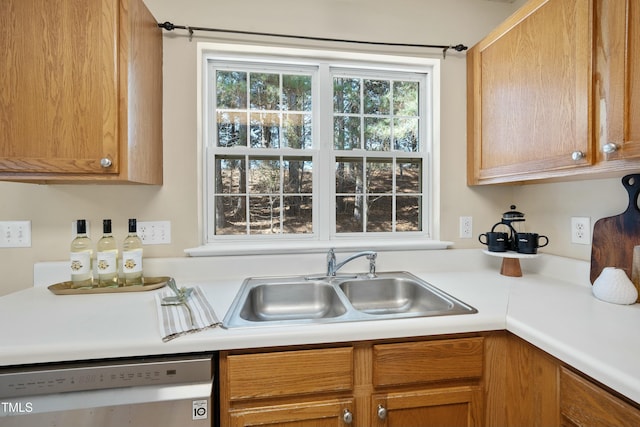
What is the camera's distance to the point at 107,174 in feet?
3.81

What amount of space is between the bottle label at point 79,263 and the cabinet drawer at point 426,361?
1.30 m

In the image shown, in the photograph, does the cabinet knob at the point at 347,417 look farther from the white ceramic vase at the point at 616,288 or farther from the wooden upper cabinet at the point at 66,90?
the wooden upper cabinet at the point at 66,90

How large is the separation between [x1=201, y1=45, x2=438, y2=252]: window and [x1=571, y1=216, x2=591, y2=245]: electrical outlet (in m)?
0.67

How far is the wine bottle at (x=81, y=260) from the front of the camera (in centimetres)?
127

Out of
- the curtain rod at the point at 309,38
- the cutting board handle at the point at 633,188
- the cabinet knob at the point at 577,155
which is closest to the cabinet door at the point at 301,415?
the cabinet knob at the point at 577,155

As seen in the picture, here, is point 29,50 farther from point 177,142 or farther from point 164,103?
point 177,142

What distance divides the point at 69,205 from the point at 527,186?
2498 millimetres

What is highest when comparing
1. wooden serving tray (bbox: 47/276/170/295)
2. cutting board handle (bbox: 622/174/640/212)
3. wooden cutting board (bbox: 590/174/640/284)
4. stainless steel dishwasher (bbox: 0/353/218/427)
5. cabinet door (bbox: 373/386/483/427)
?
cutting board handle (bbox: 622/174/640/212)

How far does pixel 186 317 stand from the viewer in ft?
3.24

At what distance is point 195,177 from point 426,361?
4.47 feet

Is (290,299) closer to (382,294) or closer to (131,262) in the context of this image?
(382,294)

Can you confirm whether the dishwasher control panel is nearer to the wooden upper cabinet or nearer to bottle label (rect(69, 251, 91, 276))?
bottle label (rect(69, 251, 91, 276))

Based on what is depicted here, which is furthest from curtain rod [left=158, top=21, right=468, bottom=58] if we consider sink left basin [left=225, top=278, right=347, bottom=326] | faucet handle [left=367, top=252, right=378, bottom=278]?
sink left basin [left=225, top=278, right=347, bottom=326]

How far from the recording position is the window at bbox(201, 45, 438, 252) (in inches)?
65.5
